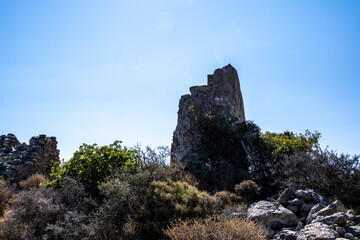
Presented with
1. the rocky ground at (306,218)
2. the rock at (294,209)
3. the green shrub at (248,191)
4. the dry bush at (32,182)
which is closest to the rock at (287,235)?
the rocky ground at (306,218)

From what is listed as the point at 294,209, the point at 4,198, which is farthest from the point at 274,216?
the point at 4,198

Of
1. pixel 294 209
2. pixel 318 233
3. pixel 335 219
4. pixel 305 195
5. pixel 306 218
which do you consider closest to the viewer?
pixel 318 233

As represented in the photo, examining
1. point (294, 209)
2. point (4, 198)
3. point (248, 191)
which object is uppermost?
point (248, 191)

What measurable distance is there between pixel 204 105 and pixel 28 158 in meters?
9.16

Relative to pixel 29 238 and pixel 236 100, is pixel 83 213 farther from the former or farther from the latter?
pixel 236 100

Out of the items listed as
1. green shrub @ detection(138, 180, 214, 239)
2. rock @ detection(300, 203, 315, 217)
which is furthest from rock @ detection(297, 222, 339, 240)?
green shrub @ detection(138, 180, 214, 239)

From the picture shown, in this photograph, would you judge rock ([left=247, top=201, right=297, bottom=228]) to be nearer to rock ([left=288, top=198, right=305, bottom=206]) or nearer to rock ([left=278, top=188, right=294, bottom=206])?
rock ([left=288, top=198, right=305, bottom=206])

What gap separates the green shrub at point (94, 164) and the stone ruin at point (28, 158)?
4.50 metres

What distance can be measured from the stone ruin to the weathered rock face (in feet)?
21.2

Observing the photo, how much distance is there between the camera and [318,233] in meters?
3.74

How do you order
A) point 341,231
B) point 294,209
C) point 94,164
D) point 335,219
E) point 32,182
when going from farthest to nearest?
point 32,182
point 94,164
point 294,209
point 335,219
point 341,231

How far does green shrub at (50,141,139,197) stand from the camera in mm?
6723

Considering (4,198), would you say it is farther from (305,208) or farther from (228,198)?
(305,208)

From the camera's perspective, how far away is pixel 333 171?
Result: 6379 mm
